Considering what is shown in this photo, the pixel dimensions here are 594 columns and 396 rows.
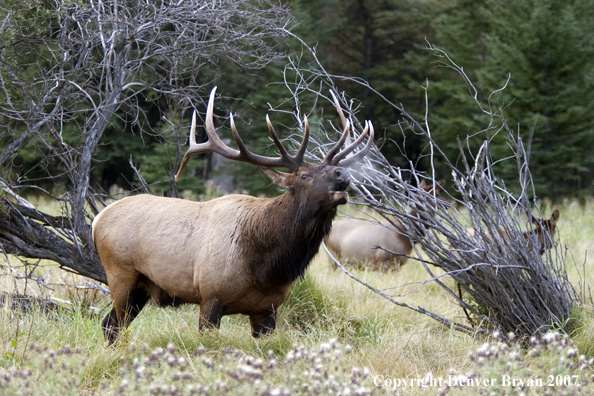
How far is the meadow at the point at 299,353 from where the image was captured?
2.94m

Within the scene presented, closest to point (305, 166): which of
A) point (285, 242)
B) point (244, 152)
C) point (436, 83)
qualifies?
point (244, 152)

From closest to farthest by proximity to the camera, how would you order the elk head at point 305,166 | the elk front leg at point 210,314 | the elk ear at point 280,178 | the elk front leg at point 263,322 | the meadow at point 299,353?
1. the meadow at point 299,353
2. the elk head at point 305,166
3. the elk front leg at point 210,314
4. the elk ear at point 280,178
5. the elk front leg at point 263,322

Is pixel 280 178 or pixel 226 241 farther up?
pixel 280 178

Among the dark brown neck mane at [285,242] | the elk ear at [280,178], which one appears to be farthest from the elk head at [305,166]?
the dark brown neck mane at [285,242]

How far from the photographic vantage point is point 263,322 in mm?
4852

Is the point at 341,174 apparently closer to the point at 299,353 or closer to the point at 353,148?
the point at 353,148

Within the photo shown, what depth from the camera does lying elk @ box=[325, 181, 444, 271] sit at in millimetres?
8469

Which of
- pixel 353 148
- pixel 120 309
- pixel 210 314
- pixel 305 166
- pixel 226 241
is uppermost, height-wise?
pixel 353 148

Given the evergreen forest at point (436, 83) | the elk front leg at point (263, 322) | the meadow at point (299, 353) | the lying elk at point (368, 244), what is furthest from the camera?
the evergreen forest at point (436, 83)

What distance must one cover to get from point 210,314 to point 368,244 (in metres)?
4.52

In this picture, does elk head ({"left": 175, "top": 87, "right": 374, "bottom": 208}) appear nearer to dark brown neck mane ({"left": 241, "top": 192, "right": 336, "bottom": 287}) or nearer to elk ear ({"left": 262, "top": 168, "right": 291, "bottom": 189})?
elk ear ({"left": 262, "top": 168, "right": 291, "bottom": 189})

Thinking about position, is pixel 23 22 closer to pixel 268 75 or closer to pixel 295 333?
pixel 295 333

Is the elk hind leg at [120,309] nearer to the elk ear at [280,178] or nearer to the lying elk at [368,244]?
the elk ear at [280,178]

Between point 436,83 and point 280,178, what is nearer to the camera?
point 280,178
